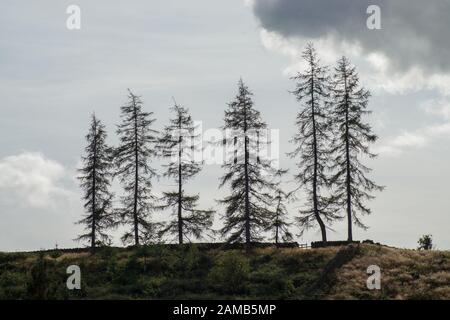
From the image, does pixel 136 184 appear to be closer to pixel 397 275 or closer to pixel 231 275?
pixel 231 275

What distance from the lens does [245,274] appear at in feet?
124

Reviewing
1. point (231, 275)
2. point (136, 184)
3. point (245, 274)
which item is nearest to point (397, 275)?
point (245, 274)

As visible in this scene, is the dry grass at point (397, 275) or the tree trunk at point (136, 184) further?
the tree trunk at point (136, 184)

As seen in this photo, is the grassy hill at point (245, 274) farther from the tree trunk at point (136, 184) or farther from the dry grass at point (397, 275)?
the tree trunk at point (136, 184)

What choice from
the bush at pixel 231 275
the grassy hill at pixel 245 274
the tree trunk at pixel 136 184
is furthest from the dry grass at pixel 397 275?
the tree trunk at pixel 136 184

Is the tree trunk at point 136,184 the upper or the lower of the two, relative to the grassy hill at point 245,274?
upper

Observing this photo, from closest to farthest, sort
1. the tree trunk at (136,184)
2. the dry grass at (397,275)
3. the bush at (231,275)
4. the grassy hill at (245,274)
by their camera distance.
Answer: the dry grass at (397,275) → the grassy hill at (245,274) → the bush at (231,275) → the tree trunk at (136,184)

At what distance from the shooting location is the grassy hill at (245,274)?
3550cm

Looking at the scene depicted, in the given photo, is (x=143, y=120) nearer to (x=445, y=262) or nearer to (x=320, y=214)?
(x=320, y=214)

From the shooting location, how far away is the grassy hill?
35.5 meters

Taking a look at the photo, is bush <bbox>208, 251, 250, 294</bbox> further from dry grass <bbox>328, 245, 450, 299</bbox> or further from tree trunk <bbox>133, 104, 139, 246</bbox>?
tree trunk <bbox>133, 104, 139, 246</bbox>

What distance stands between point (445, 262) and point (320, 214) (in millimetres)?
9176

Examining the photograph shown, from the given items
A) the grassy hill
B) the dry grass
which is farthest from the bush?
the dry grass
